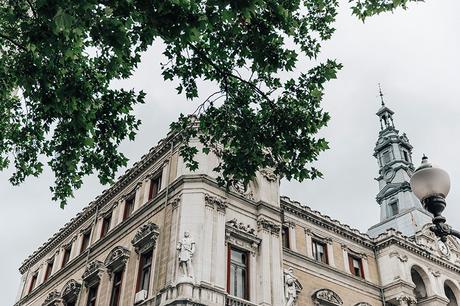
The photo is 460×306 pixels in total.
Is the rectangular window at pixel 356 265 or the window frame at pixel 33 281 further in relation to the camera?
the window frame at pixel 33 281

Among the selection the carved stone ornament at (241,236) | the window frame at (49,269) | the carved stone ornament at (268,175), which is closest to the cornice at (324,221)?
the carved stone ornament at (268,175)

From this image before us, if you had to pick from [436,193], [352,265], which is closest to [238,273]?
[352,265]

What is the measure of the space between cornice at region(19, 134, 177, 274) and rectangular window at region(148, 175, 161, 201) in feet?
3.81

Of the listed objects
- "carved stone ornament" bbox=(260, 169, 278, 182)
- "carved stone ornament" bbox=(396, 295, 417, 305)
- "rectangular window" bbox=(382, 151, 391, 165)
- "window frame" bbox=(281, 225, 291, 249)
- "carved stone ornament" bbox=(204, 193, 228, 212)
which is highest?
"rectangular window" bbox=(382, 151, 391, 165)

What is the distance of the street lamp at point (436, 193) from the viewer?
8531mm

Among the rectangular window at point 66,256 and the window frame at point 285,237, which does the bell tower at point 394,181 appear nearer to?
the window frame at point 285,237

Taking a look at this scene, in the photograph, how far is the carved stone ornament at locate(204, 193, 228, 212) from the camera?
77.6 ft

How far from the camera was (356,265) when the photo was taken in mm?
32656

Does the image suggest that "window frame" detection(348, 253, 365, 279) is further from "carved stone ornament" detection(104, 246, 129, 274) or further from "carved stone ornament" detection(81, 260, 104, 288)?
"carved stone ornament" detection(81, 260, 104, 288)

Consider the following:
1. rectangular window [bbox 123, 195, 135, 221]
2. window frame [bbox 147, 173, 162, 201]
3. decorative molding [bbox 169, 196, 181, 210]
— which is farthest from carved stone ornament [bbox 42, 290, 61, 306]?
decorative molding [bbox 169, 196, 181, 210]

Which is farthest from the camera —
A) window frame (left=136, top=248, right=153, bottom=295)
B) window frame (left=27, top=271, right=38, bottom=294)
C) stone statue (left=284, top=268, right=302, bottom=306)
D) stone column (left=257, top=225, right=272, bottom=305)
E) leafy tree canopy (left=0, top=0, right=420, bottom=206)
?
window frame (left=27, top=271, right=38, bottom=294)

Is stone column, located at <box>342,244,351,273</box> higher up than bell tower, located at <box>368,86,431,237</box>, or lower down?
lower down

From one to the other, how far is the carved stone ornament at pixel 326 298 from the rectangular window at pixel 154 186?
403 inches

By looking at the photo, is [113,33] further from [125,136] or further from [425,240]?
[425,240]
